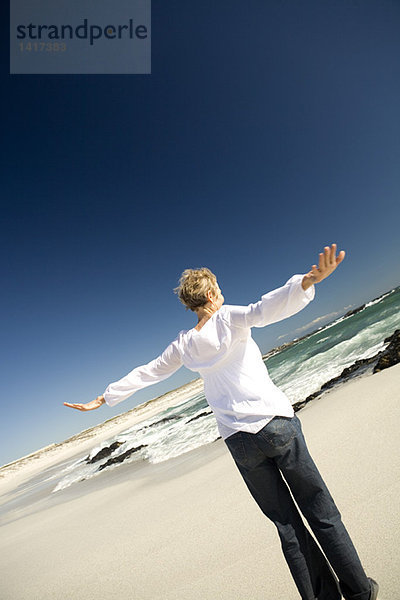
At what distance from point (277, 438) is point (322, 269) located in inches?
38.0

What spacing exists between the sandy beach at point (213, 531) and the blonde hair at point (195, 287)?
2075mm

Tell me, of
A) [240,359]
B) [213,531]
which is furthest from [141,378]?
[213,531]

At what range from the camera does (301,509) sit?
5.80ft

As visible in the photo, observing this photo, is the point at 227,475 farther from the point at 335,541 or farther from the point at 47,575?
the point at 335,541

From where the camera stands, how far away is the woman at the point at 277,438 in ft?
5.51

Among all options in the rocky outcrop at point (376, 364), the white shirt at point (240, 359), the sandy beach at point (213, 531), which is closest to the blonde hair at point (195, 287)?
the white shirt at point (240, 359)

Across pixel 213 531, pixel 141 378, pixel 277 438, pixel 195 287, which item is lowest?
pixel 213 531

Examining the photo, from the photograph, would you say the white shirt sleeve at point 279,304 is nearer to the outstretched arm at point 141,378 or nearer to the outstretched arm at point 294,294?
the outstretched arm at point 294,294

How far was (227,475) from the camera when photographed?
162 inches

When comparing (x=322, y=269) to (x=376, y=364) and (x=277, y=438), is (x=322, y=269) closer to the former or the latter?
(x=277, y=438)

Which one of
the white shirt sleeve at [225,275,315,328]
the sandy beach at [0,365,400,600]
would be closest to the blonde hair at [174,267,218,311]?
the white shirt sleeve at [225,275,315,328]

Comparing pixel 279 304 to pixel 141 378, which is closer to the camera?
pixel 279 304

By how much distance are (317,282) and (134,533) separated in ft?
12.7

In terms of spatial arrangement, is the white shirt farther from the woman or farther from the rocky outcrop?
the rocky outcrop
